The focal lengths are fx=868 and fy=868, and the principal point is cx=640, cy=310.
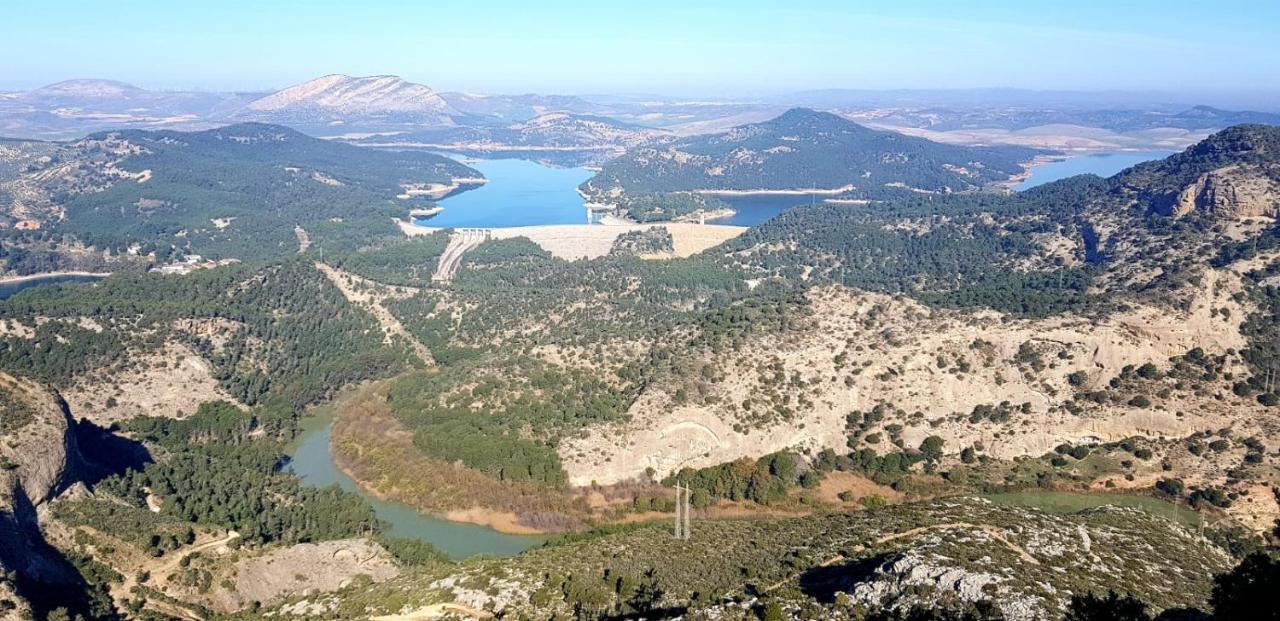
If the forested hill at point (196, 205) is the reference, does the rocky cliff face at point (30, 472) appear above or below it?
below

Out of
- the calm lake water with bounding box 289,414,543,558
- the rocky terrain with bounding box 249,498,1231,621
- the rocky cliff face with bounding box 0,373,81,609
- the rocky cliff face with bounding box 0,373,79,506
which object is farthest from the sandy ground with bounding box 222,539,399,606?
the rocky cliff face with bounding box 0,373,79,506

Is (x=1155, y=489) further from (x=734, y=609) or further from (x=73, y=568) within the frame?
(x=73, y=568)

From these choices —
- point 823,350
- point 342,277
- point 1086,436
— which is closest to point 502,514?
point 823,350

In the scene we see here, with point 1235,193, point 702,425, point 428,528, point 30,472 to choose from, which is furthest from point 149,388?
point 1235,193

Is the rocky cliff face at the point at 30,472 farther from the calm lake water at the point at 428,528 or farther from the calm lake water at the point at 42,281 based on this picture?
the calm lake water at the point at 42,281

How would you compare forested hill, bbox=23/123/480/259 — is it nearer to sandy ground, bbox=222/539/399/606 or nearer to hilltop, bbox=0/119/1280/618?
hilltop, bbox=0/119/1280/618

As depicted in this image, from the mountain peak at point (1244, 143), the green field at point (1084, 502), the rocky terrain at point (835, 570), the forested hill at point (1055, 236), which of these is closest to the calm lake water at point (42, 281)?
the forested hill at point (1055, 236)
